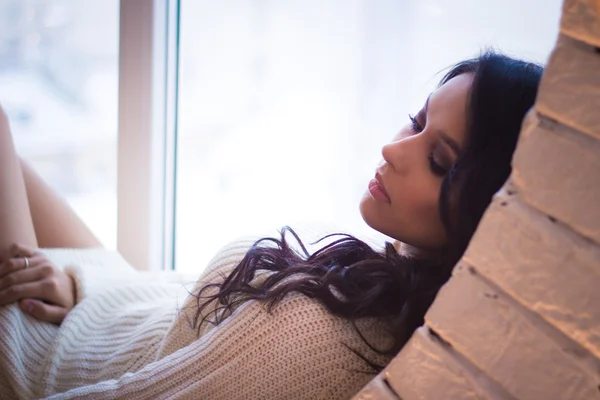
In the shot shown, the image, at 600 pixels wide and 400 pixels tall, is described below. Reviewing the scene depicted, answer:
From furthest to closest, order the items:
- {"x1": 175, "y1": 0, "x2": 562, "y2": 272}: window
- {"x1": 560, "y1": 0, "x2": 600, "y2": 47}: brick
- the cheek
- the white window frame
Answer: the white window frame → {"x1": 175, "y1": 0, "x2": 562, "y2": 272}: window → the cheek → {"x1": 560, "y1": 0, "x2": 600, "y2": 47}: brick

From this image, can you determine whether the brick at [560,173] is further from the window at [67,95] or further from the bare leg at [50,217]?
the window at [67,95]

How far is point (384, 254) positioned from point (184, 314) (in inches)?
13.9

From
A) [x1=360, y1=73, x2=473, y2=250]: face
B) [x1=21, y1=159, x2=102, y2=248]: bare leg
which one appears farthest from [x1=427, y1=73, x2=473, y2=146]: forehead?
[x1=21, y1=159, x2=102, y2=248]: bare leg

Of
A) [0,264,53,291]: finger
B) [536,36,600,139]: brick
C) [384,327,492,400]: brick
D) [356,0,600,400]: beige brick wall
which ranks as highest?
[536,36,600,139]: brick

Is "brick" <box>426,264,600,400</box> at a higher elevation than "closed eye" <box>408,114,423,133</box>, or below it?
below

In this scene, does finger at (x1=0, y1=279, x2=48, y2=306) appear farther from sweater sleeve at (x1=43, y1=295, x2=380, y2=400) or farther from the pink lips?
the pink lips

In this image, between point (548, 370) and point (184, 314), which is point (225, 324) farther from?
point (548, 370)

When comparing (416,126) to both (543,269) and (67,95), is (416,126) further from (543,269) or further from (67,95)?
(67,95)

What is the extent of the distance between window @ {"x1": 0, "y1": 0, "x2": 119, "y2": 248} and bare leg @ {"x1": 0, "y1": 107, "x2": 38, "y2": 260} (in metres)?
Result: 0.57

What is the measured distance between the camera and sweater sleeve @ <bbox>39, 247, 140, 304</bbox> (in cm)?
129

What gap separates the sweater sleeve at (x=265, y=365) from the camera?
834 mm

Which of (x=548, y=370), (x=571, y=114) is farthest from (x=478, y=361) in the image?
(x=571, y=114)

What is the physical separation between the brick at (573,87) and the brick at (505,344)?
15cm

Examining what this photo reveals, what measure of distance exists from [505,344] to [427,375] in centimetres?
8
